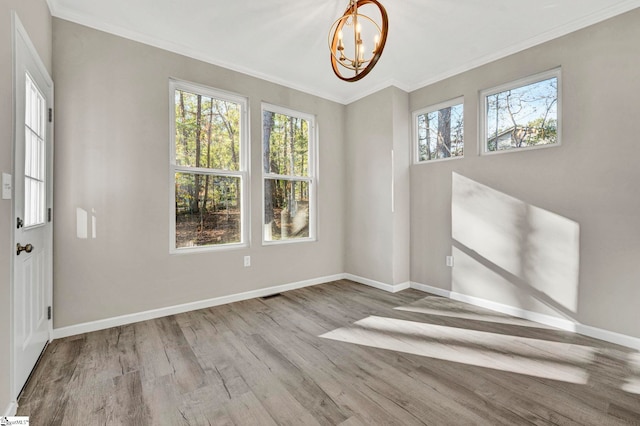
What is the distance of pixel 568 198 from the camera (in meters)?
2.68

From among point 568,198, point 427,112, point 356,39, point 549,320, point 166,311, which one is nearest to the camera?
point 356,39

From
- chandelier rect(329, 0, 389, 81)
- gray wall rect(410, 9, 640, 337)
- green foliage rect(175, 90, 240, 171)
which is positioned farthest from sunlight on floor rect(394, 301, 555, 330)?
green foliage rect(175, 90, 240, 171)

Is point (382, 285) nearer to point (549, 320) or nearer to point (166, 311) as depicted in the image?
point (549, 320)

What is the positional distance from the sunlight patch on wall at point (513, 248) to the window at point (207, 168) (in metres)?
2.71

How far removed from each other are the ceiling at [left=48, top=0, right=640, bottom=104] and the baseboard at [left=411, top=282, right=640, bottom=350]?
8.98 feet

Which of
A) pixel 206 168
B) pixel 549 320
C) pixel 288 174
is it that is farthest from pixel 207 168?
pixel 549 320

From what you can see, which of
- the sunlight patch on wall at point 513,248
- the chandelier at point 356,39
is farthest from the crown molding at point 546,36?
the sunlight patch on wall at point 513,248

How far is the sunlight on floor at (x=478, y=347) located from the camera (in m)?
2.05

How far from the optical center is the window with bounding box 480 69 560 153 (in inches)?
112

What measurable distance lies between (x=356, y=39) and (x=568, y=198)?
2.46 m

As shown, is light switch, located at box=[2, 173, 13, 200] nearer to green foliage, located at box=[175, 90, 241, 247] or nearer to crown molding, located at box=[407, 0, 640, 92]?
green foliage, located at box=[175, 90, 241, 247]

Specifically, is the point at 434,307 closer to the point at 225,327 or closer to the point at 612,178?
the point at 612,178

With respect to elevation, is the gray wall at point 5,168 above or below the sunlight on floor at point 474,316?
above

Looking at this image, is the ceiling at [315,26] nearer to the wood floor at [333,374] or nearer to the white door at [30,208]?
the white door at [30,208]
